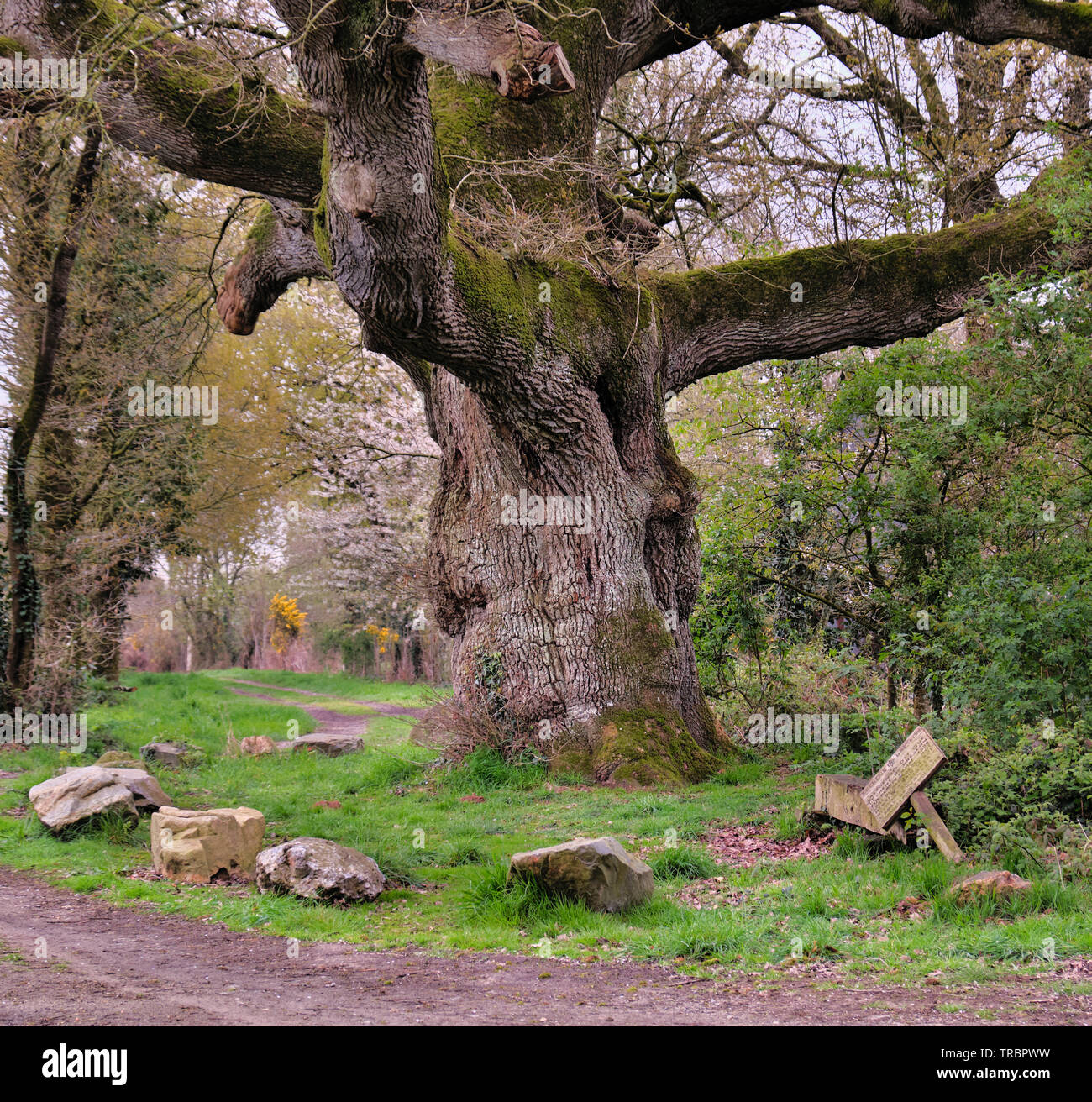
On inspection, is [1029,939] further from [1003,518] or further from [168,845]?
[168,845]

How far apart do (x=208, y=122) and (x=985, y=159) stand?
9.66 m

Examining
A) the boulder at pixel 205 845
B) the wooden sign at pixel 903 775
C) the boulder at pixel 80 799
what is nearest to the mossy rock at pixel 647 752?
the wooden sign at pixel 903 775

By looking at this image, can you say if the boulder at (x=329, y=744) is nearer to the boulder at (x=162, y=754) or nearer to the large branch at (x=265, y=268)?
the boulder at (x=162, y=754)

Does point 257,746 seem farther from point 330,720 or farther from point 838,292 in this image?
point 838,292

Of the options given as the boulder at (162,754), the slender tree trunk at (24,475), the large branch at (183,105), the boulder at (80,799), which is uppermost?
the large branch at (183,105)

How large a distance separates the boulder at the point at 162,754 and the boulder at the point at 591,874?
7913 millimetres

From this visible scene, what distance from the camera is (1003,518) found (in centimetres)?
835

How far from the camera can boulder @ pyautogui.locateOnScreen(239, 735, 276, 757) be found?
45.8ft

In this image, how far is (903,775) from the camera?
6539 mm

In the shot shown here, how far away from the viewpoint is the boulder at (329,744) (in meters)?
13.9

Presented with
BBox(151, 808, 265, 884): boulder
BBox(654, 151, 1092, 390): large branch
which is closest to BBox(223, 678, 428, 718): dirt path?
BBox(654, 151, 1092, 390): large branch

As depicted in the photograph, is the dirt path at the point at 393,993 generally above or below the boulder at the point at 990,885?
below

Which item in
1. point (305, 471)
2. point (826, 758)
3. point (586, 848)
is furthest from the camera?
point (305, 471)
